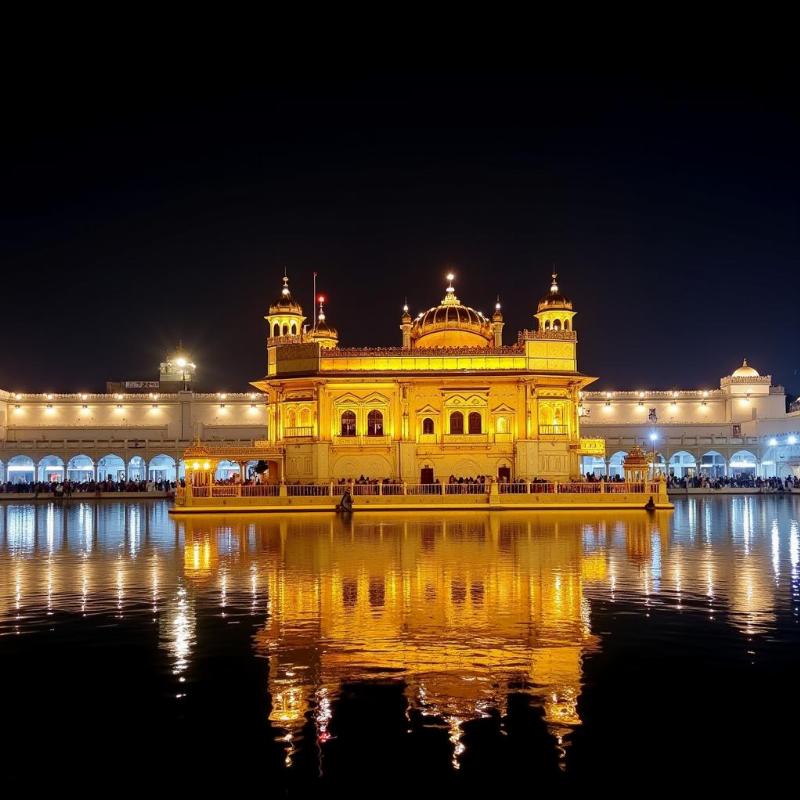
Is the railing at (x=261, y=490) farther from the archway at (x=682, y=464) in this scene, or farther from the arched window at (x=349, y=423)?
the archway at (x=682, y=464)

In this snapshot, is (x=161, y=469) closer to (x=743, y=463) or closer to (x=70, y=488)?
(x=70, y=488)

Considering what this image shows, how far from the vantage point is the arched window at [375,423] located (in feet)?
149

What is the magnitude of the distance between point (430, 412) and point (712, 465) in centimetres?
3210

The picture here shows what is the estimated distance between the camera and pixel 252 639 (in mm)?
11695

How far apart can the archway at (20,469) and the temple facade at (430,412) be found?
1029 inches

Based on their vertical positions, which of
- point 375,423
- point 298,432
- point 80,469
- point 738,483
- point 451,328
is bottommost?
point 738,483

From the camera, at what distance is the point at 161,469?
67688 millimetres

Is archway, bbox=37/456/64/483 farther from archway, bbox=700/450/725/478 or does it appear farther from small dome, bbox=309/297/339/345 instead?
archway, bbox=700/450/725/478

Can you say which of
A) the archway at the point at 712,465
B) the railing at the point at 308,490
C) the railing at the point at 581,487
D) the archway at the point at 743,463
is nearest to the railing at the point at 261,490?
the railing at the point at 308,490

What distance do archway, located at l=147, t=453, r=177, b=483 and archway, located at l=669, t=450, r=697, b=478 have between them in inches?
1385

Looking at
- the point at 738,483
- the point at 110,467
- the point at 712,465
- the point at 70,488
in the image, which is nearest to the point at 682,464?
the point at 712,465

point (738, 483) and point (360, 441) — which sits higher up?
point (360, 441)

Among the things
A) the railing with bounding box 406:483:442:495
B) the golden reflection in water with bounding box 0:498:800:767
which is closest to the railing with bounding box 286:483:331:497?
the railing with bounding box 406:483:442:495

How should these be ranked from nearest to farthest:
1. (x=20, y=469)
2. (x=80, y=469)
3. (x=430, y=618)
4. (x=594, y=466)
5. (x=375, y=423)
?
(x=430, y=618) → (x=375, y=423) → (x=20, y=469) → (x=80, y=469) → (x=594, y=466)
